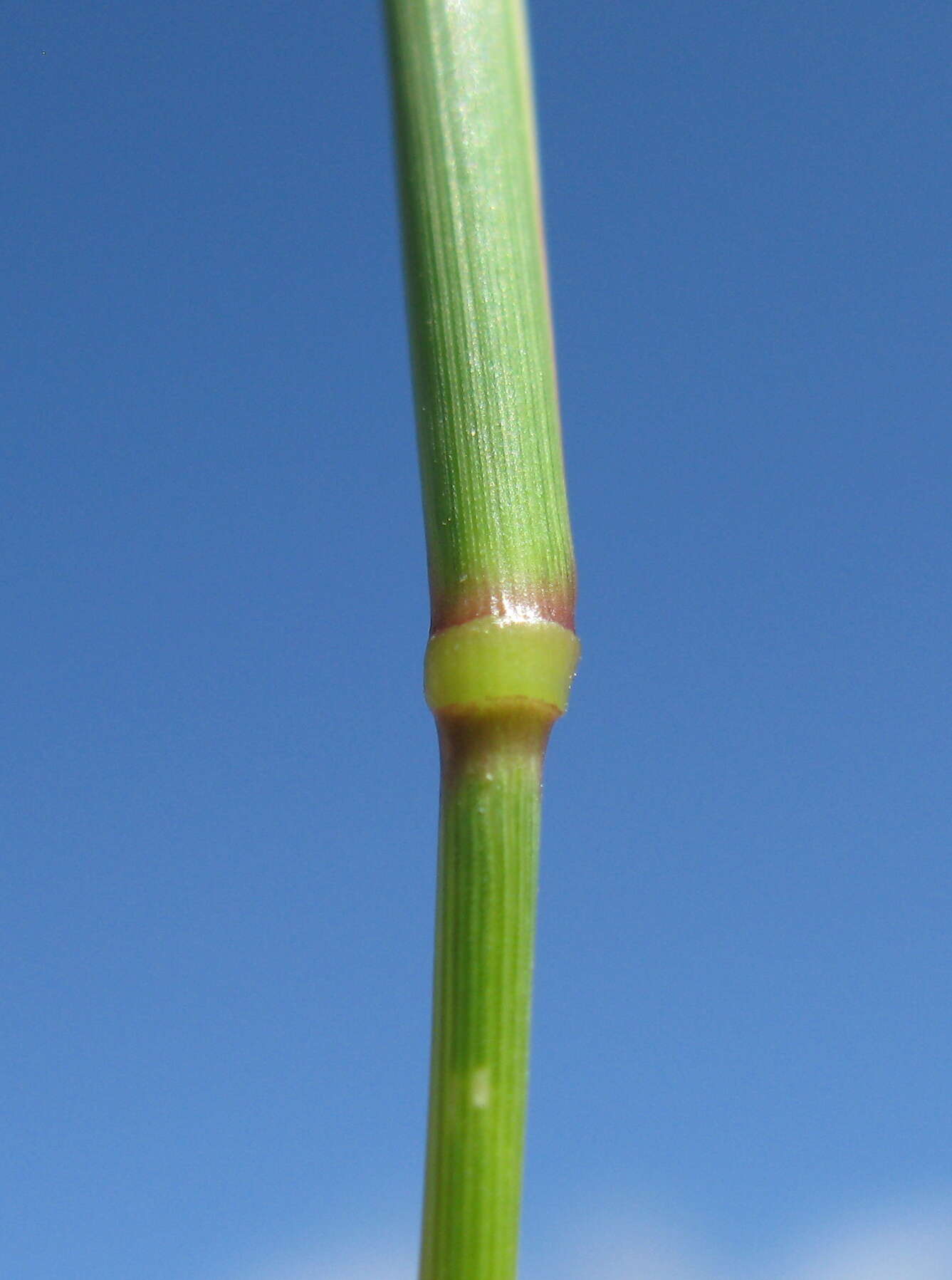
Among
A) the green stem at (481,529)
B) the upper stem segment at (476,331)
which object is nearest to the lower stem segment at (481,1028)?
the green stem at (481,529)

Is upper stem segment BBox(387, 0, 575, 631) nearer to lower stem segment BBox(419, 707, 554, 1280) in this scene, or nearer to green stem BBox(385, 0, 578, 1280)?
green stem BBox(385, 0, 578, 1280)

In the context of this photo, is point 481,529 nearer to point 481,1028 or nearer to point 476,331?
point 476,331

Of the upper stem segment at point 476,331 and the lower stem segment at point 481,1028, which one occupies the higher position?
the upper stem segment at point 476,331

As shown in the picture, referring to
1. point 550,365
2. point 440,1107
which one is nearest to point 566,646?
point 550,365

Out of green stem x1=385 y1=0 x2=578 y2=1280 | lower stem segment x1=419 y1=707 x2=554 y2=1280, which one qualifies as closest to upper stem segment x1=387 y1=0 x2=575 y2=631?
green stem x1=385 y1=0 x2=578 y2=1280

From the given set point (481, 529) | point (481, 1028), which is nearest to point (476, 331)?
point (481, 529)

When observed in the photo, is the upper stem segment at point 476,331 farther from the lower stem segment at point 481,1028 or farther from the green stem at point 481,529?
the lower stem segment at point 481,1028

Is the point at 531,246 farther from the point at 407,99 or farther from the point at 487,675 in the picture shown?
the point at 487,675
